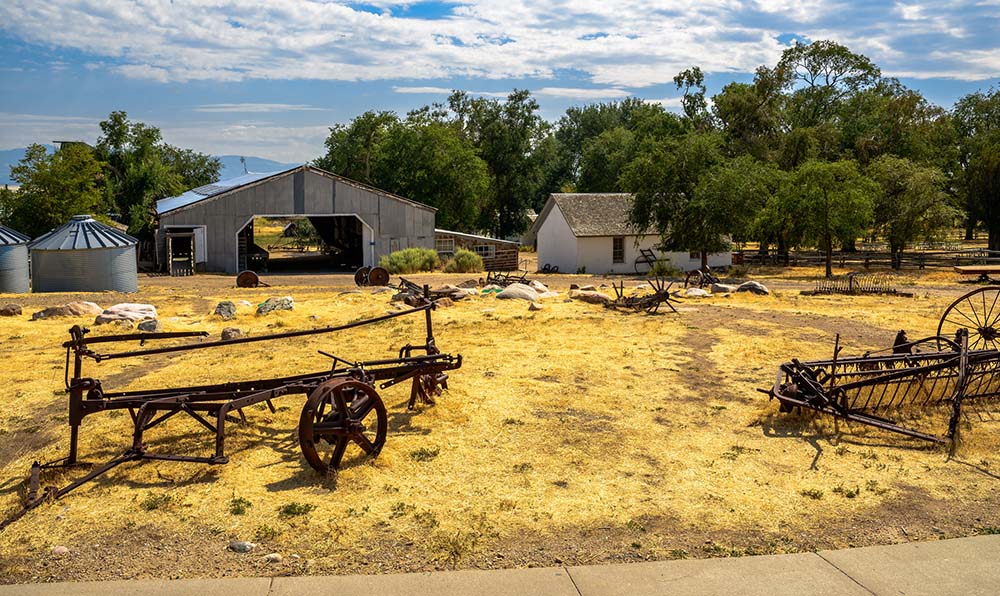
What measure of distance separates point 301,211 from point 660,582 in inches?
1518

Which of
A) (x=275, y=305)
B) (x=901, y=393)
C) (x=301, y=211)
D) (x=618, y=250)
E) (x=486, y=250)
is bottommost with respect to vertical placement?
(x=901, y=393)

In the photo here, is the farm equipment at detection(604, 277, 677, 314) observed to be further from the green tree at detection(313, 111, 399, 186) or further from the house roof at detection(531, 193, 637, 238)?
the green tree at detection(313, 111, 399, 186)

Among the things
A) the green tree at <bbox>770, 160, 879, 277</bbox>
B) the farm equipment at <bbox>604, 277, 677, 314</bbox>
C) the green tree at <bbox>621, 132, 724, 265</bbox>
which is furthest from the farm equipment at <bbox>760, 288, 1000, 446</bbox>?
the green tree at <bbox>621, 132, 724, 265</bbox>

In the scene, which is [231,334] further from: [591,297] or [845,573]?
[845,573]

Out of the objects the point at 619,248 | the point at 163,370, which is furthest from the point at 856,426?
the point at 619,248

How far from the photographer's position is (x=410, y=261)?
40.4 meters

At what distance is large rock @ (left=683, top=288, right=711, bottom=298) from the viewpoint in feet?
85.1

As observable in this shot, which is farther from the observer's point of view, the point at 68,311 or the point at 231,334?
the point at 68,311

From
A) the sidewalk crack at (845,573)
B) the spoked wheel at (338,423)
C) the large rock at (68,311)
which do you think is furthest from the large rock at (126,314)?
the sidewalk crack at (845,573)

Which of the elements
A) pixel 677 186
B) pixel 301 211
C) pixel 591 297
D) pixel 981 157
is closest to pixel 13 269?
pixel 301 211

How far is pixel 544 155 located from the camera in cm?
6800

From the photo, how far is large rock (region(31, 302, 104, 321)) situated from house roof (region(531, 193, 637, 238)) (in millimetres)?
26716

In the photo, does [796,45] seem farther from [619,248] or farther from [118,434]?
[118,434]

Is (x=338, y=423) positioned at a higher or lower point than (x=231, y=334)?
higher
